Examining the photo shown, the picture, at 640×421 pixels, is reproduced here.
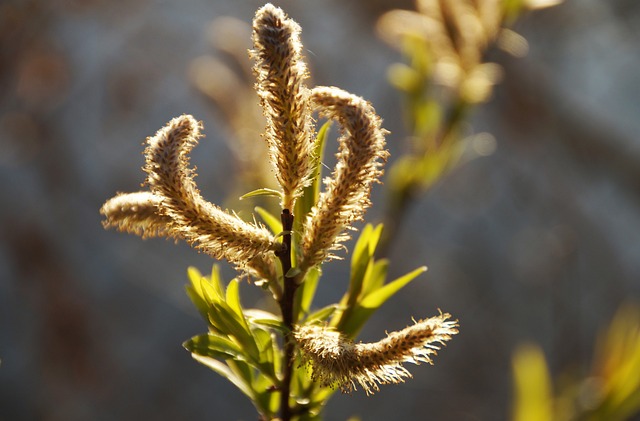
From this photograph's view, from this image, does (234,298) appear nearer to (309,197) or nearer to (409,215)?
(309,197)

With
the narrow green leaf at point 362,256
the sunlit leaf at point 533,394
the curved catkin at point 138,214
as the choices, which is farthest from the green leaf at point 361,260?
the sunlit leaf at point 533,394

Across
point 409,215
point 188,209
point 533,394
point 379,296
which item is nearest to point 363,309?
point 379,296

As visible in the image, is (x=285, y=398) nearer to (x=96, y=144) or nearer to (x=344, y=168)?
(x=344, y=168)

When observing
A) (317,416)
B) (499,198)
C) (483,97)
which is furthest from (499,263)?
(317,416)

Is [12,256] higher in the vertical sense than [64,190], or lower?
lower

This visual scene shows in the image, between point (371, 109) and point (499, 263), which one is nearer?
point (371, 109)

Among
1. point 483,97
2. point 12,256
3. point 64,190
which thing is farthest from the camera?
point 64,190
